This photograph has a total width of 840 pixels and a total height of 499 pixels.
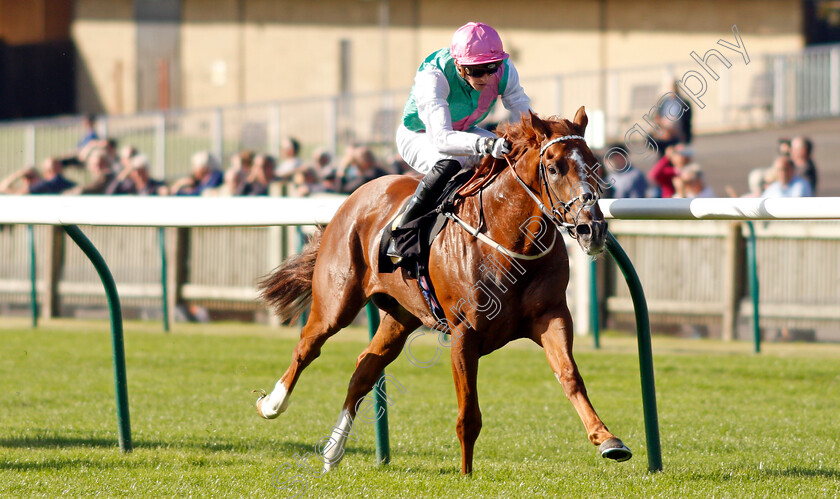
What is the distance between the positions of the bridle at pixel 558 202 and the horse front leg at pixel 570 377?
1.36ft

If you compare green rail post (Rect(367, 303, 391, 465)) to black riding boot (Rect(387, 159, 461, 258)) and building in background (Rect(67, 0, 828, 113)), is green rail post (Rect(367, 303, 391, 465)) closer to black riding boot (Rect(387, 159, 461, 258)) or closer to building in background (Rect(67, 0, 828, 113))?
black riding boot (Rect(387, 159, 461, 258))

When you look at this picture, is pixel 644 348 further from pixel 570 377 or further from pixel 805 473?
pixel 805 473

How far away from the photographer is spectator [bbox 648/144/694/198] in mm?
11258

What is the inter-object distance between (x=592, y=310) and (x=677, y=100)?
402 centimetres

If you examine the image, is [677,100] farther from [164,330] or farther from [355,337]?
[164,330]

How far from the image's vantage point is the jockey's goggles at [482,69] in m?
4.76

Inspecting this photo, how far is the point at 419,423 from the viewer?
6.72 meters

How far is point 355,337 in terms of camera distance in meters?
11.2

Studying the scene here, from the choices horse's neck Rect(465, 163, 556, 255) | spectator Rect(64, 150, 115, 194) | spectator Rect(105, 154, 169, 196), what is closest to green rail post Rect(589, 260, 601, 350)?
spectator Rect(105, 154, 169, 196)

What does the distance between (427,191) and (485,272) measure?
0.53 metres

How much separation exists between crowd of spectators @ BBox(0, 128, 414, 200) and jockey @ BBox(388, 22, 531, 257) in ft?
20.1

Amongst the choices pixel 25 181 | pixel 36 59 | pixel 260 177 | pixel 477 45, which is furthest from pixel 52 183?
pixel 36 59

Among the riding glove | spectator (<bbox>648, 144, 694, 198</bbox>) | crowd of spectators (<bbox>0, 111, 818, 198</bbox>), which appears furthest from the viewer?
spectator (<bbox>648, 144, 694, 198</bbox>)

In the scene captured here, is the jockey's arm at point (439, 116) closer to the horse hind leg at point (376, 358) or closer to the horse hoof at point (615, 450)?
the horse hind leg at point (376, 358)
